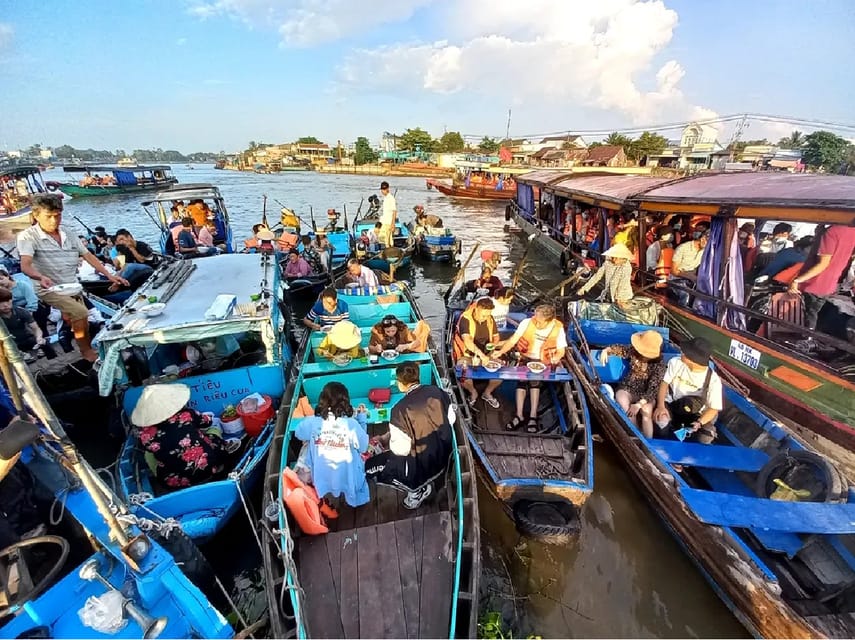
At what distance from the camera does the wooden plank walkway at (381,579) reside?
3.14 metres

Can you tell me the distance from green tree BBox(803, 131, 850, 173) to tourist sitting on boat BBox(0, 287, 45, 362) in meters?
71.6

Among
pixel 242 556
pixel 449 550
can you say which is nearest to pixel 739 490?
pixel 449 550

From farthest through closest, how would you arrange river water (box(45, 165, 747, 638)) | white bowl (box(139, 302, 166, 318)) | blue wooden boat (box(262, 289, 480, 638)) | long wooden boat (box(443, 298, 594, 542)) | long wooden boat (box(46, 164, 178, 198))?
1. long wooden boat (box(46, 164, 178, 198))
2. white bowl (box(139, 302, 166, 318))
3. long wooden boat (box(443, 298, 594, 542))
4. river water (box(45, 165, 747, 638))
5. blue wooden boat (box(262, 289, 480, 638))

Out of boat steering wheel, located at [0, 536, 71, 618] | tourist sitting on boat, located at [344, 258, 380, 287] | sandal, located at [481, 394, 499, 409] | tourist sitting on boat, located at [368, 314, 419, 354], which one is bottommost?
sandal, located at [481, 394, 499, 409]

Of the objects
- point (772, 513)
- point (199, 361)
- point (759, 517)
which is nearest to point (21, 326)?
point (199, 361)

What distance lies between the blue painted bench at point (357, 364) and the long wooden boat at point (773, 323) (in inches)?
219

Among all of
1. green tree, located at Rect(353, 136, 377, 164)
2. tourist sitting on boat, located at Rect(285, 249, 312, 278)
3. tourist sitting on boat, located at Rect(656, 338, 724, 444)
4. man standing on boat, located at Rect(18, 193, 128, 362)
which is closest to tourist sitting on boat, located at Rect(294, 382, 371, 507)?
tourist sitting on boat, located at Rect(656, 338, 724, 444)

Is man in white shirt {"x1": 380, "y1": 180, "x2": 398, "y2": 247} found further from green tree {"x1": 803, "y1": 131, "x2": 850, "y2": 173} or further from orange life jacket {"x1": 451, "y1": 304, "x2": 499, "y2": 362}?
green tree {"x1": 803, "y1": 131, "x2": 850, "y2": 173}

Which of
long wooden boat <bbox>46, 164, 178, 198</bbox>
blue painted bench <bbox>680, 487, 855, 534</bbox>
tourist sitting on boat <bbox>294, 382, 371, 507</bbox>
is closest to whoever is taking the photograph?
blue painted bench <bbox>680, 487, 855, 534</bbox>

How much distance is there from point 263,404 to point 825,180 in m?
9.32

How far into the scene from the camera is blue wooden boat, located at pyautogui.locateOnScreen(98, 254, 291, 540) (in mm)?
4281

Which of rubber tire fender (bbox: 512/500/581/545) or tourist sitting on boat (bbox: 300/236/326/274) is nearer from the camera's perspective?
rubber tire fender (bbox: 512/500/581/545)

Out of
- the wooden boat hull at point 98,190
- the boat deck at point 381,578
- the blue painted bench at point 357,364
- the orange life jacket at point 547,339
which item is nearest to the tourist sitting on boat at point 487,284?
the orange life jacket at point 547,339

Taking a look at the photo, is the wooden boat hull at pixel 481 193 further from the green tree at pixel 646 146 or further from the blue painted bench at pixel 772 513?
the blue painted bench at pixel 772 513
